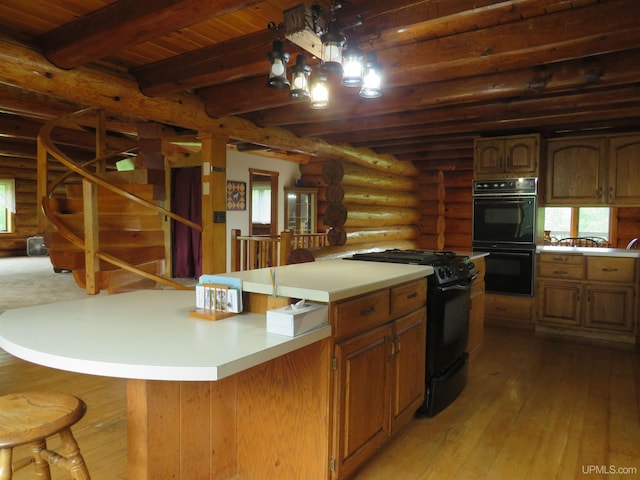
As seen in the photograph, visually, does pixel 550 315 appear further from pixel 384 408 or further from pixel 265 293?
pixel 265 293

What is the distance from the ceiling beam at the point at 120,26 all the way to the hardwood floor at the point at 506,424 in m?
2.20

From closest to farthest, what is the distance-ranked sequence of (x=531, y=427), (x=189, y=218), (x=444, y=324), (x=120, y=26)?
(x=120, y=26) < (x=531, y=427) < (x=444, y=324) < (x=189, y=218)

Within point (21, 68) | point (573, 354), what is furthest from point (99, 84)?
point (573, 354)

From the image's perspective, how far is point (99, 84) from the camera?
3158mm

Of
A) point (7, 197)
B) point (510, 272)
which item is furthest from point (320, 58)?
point (7, 197)

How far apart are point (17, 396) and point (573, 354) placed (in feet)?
14.0

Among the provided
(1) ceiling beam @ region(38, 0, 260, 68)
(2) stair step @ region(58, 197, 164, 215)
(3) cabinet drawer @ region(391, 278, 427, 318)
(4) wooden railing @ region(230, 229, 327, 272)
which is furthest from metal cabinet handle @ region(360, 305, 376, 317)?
(4) wooden railing @ region(230, 229, 327, 272)

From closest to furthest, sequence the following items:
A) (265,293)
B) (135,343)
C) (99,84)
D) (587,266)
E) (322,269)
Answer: (135,343) → (265,293) → (322,269) → (99,84) → (587,266)

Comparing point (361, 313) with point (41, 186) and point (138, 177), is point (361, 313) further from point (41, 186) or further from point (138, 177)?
point (41, 186)

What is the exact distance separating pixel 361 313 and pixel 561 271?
3.51 metres

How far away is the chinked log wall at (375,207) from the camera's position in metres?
6.04

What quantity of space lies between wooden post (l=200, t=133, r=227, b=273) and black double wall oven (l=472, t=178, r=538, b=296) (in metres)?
2.87

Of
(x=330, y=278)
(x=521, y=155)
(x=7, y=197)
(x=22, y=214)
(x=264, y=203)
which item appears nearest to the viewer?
(x=330, y=278)

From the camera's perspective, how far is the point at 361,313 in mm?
2031
